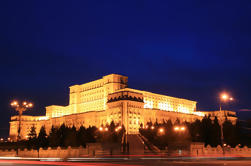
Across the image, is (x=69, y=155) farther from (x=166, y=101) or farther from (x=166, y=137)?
(x=166, y=101)

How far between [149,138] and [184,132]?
57.2ft

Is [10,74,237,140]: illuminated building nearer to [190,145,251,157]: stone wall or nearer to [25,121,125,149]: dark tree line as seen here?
[25,121,125,149]: dark tree line

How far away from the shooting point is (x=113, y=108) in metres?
113

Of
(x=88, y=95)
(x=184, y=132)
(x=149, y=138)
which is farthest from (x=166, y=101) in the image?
(x=184, y=132)

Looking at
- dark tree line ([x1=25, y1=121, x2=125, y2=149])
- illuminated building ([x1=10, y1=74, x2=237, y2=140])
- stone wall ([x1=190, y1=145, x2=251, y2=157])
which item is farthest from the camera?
illuminated building ([x1=10, y1=74, x2=237, y2=140])

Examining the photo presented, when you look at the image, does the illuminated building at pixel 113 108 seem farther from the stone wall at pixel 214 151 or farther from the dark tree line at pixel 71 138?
the stone wall at pixel 214 151

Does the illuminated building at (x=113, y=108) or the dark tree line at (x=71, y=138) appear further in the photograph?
the illuminated building at (x=113, y=108)

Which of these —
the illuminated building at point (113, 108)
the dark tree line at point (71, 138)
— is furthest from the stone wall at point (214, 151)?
the illuminated building at point (113, 108)

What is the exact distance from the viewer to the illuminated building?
110875 mm

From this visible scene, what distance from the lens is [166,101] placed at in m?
145

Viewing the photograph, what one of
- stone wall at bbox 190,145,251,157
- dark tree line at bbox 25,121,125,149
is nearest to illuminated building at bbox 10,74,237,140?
dark tree line at bbox 25,121,125,149

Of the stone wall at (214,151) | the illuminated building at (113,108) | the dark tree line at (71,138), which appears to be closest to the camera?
the stone wall at (214,151)

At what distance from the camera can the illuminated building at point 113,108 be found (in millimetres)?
110875

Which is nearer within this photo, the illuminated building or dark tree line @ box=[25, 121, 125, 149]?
dark tree line @ box=[25, 121, 125, 149]
